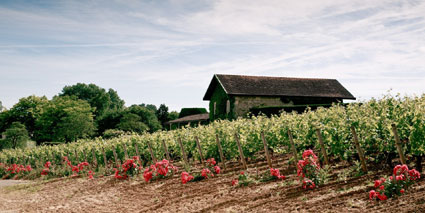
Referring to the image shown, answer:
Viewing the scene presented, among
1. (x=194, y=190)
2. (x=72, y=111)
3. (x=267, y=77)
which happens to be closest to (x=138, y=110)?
(x=72, y=111)

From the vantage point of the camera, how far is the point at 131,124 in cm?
4747

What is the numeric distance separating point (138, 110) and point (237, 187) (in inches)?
1794

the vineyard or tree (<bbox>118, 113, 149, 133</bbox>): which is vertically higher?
tree (<bbox>118, 113, 149, 133</bbox>)

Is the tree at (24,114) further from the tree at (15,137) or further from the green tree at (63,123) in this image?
the tree at (15,137)

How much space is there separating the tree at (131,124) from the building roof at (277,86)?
66.2 ft

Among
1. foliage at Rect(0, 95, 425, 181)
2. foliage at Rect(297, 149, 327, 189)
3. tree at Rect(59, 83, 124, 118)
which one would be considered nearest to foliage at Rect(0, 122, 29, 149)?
tree at Rect(59, 83, 124, 118)

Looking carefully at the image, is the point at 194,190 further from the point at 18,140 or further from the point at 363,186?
the point at 18,140

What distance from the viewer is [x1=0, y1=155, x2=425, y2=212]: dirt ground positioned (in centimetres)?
510

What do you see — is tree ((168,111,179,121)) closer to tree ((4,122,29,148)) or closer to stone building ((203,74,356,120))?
tree ((4,122,29,148))

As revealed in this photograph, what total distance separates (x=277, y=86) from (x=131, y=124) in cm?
2625

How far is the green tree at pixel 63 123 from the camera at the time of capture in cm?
4538

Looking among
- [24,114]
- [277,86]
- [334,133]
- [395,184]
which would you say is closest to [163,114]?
[24,114]

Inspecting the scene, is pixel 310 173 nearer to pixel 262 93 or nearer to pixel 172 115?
pixel 262 93

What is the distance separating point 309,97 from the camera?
89.8 ft
